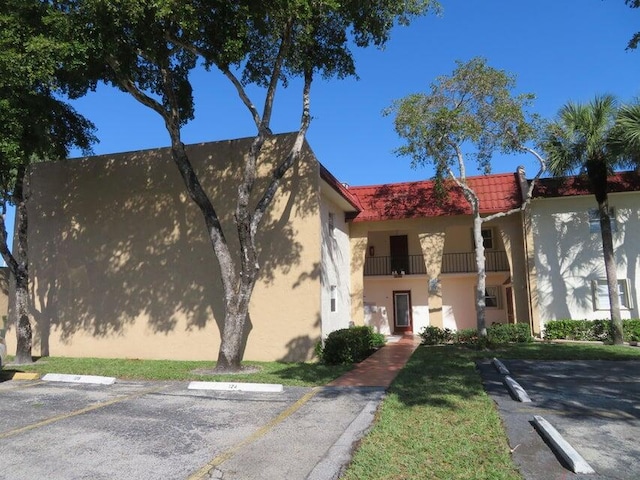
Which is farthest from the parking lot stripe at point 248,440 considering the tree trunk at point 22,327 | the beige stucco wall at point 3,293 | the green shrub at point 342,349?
the beige stucco wall at point 3,293

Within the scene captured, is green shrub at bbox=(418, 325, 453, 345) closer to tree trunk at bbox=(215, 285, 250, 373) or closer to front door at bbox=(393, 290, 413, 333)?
front door at bbox=(393, 290, 413, 333)

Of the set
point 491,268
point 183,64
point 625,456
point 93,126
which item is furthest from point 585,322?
point 93,126

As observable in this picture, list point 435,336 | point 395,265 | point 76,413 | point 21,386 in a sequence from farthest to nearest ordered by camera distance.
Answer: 1. point 395,265
2. point 435,336
3. point 21,386
4. point 76,413

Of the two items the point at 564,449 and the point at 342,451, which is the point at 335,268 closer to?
the point at 342,451

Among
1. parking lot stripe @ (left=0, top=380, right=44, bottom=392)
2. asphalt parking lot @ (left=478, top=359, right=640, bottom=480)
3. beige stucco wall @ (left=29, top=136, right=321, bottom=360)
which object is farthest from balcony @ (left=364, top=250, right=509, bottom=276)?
parking lot stripe @ (left=0, top=380, right=44, bottom=392)

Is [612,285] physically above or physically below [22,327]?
above

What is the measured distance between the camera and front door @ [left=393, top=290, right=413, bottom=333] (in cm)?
2372

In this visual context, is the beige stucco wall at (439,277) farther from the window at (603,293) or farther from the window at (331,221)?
the window at (331,221)

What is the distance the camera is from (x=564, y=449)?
497 cm

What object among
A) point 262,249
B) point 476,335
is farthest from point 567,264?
point 262,249

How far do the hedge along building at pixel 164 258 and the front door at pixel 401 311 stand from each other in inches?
291

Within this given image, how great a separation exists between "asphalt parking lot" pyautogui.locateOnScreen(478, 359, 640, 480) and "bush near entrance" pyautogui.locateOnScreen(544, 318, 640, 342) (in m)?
6.43

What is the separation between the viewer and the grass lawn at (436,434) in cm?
481

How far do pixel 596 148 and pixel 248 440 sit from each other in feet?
49.2
